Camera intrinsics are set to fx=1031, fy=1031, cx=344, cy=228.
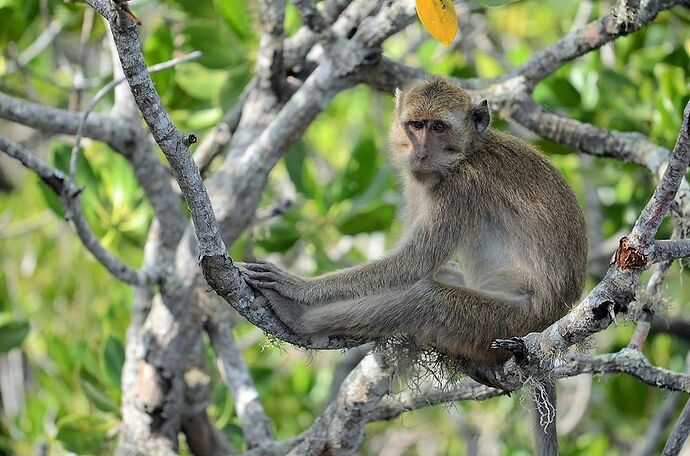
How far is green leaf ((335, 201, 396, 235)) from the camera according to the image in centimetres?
702

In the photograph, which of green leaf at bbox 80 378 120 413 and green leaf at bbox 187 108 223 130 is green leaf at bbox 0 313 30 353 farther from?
green leaf at bbox 187 108 223 130

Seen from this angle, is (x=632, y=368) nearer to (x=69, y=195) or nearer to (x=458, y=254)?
(x=458, y=254)

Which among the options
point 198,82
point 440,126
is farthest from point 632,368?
point 198,82

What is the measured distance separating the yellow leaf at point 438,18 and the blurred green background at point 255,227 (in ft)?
7.32

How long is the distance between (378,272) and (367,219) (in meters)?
2.03

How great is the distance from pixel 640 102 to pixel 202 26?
11.0ft

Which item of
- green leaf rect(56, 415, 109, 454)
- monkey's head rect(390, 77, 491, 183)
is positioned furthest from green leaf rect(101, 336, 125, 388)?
monkey's head rect(390, 77, 491, 183)

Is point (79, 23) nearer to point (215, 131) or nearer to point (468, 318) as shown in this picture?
point (215, 131)

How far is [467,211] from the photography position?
17.8 feet

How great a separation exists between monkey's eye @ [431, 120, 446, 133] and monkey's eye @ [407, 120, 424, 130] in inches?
2.8

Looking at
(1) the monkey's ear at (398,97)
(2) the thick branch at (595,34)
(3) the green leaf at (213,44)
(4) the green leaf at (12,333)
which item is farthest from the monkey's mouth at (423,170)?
(4) the green leaf at (12,333)

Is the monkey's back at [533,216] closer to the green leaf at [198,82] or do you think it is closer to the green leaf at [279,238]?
the green leaf at [279,238]

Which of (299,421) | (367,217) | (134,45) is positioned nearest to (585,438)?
(299,421)

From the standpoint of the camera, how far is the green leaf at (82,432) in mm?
6277
